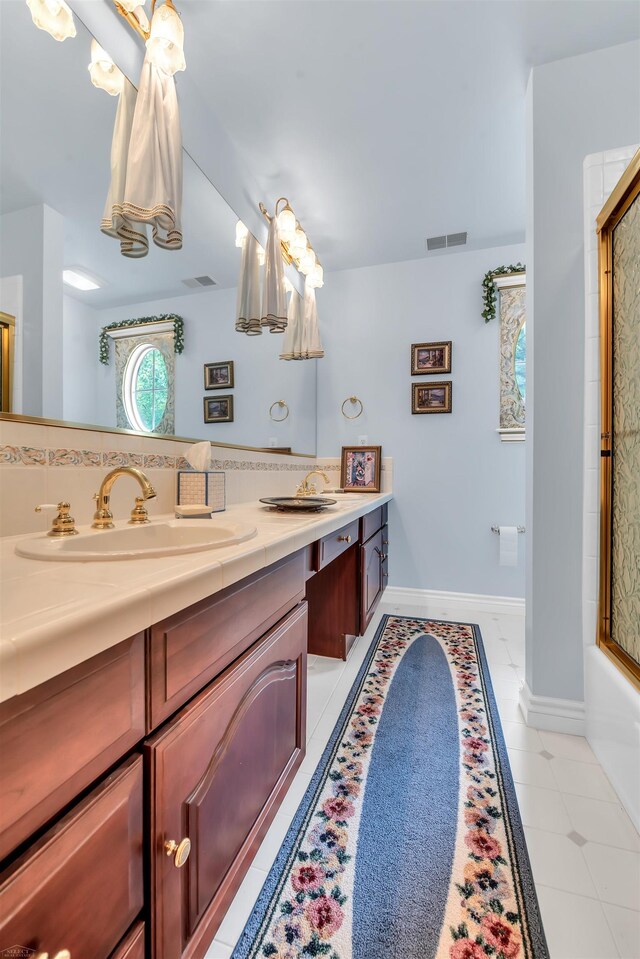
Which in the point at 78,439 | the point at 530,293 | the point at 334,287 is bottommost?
the point at 78,439

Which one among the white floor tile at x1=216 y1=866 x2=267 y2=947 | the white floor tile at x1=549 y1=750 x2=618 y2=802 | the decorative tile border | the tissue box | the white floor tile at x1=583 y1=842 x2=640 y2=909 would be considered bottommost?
the white floor tile at x1=549 y1=750 x2=618 y2=802

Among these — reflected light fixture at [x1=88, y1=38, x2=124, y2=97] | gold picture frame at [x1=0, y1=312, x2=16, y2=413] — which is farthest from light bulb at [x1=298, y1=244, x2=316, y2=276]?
gold picture frame at [x1=0, y1=312, x2=16, y2=413]

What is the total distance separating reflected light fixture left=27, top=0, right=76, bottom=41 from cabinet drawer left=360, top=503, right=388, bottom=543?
1.84 metres

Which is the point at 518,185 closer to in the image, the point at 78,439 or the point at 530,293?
the point at 530,293

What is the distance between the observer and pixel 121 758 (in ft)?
1.60

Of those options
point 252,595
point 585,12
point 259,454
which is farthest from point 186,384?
point 585,12

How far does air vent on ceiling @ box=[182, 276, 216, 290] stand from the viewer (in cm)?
147

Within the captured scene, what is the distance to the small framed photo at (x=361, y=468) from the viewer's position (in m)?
2.88

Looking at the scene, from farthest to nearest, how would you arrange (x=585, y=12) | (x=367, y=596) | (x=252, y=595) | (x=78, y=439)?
(x=367, y=596) → (x=585, y=12) → (x=78, y=439) → (x=252, y=595)

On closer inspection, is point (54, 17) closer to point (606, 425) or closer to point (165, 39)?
point (165, 39)

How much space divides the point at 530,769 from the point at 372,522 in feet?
4.08

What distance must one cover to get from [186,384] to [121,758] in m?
1.28

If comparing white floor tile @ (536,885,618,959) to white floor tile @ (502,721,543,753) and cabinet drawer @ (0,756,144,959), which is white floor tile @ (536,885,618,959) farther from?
cabinet drawer @ (0,756,144,959)

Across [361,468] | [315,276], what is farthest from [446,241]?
[361,468]
